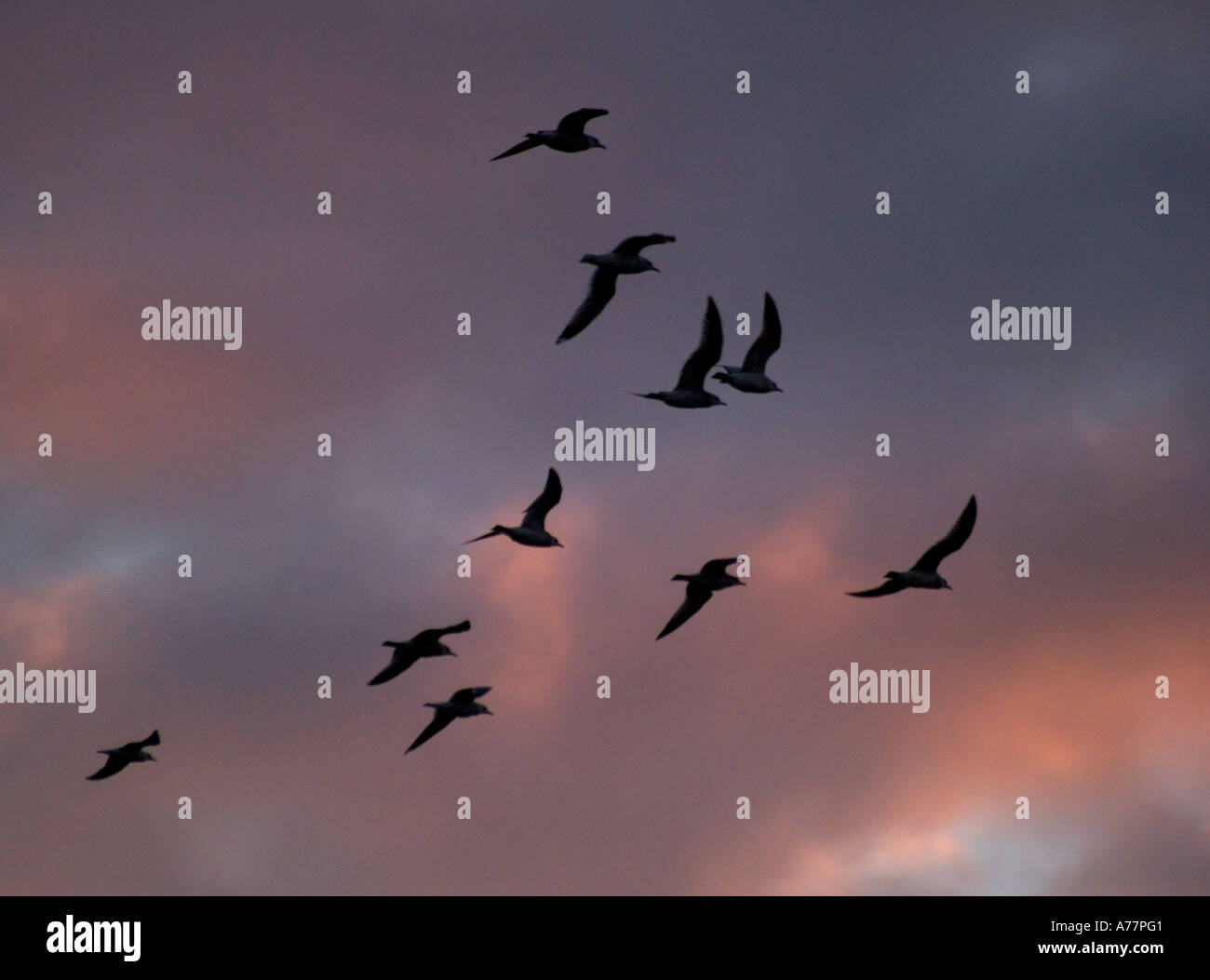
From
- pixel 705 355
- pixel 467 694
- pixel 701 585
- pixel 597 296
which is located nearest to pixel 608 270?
pixel 597 296

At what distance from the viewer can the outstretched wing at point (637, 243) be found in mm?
48312

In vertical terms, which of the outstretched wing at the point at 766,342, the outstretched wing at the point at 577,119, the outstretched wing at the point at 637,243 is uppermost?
the outstretched wing at the point at 577,119

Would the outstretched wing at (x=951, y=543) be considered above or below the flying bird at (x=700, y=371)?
below

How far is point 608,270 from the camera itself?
49.2 m

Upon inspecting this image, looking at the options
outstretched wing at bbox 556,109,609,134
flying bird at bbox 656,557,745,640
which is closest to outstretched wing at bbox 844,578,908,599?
flying bird at bbox 656,557,745,640

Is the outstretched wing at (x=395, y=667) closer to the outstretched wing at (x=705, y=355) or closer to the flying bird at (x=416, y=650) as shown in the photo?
the flying bird at (x=416, y=650)

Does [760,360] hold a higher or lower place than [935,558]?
higher

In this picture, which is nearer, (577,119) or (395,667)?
(577,119)

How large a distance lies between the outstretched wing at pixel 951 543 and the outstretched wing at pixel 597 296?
38.3 feet

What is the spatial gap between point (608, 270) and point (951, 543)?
40.9 ft

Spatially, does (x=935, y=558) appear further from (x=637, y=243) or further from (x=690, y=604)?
(x=637, y=243)

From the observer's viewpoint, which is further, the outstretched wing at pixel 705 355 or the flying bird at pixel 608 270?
the outstretched wing at pixel 705 355

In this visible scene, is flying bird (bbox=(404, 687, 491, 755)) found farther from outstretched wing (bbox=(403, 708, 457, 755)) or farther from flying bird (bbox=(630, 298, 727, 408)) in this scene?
flying bird (bbox=(630, 298, 727, 408))

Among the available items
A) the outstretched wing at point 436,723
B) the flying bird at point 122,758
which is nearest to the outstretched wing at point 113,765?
the flying bird at point 122,758
